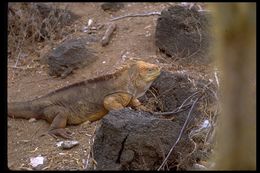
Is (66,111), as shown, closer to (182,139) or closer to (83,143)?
(83,143)

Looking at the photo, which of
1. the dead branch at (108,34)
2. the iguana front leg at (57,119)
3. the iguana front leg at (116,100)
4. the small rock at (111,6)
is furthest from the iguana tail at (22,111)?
the small rock at (111,6)

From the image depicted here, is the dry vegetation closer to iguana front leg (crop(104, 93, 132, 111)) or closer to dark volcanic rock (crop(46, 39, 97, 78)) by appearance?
dark volcanic rock (crop(46, 39, 97, 78))

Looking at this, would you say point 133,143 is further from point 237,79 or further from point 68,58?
point 68,58

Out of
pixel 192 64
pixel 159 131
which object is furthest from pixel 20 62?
pixel 159 131

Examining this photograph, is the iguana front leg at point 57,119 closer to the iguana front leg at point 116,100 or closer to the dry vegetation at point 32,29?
the iguana front leg at point 116,100

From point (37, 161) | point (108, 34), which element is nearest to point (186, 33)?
point (108, 34)

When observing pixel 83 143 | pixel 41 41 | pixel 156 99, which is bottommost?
pixel 83 143
